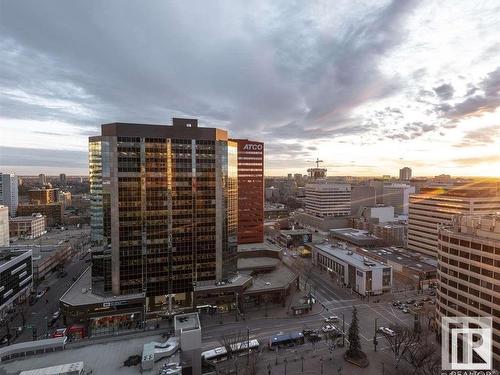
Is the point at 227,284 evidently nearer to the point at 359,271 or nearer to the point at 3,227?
the point at 359,271

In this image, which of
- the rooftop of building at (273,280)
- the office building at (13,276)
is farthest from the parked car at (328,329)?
the office building at (13,276)

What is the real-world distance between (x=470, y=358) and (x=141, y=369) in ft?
172

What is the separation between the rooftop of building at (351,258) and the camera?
82431mm

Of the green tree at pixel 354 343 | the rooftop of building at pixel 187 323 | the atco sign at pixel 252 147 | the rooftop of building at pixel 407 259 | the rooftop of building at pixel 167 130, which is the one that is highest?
the atco sign at pixel 252 147

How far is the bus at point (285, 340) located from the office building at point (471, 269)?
92.3ft

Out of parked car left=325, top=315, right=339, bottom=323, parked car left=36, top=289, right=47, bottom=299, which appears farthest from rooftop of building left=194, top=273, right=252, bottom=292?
parked car left=36, top=289, right=47, bottom=299

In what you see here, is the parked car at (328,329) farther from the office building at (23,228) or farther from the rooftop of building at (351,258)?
the office building at (23,228)

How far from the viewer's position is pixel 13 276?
71688 mm

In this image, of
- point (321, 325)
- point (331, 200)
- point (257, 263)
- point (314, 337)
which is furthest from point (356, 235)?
point (314, 337)

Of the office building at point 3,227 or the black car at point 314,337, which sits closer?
the black car at point 314,337

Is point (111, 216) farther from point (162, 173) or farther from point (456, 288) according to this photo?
point (456, 288)

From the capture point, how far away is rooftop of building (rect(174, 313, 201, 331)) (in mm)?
43375

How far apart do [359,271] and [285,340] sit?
35369 mm
